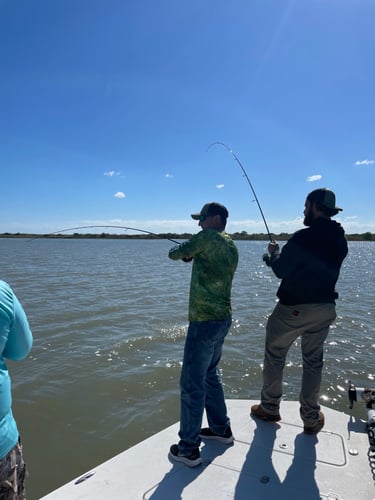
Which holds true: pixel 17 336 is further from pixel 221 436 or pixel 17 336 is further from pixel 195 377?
pixel 221 436

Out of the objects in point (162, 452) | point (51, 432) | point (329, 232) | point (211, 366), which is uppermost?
point (329, 232)

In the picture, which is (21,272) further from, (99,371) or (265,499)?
(265,499)

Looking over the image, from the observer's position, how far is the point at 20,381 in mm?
6391

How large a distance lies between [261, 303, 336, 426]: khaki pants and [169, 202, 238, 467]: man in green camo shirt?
0.66 metres

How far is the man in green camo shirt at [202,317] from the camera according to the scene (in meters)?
3.09

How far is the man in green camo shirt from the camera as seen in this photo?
3092mm

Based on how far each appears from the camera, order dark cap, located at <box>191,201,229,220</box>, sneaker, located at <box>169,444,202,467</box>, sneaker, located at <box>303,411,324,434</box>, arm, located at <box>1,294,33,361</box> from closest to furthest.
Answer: arm, located at <box>1,294,33,361</box>, sneaker, located at <box>169,444,202,467</box>, dark cap, located at <box>191,201,229,220</box>, sneaker, located at <box>303,411,324,434</box>

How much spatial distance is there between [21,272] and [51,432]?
57.5 ft

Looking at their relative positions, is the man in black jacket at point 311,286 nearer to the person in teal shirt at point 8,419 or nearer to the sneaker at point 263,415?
the sneaker at point 263,415

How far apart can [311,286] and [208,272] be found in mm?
1032

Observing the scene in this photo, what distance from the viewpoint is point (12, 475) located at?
188 centimetres

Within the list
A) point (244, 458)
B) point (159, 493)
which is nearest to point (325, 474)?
point (244, 458)

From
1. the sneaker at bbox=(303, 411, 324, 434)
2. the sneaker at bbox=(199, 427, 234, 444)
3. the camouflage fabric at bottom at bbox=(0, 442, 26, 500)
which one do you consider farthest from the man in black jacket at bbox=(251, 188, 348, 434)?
the camouflage fabric at bottom at bbox=(0, 442, 26, 500)

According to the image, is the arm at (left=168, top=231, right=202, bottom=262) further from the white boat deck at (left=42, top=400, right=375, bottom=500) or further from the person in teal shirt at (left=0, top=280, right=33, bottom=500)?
the white boat deck at (left=42, top=400, right=375, bottom=500)
